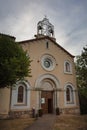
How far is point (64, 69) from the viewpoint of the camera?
23.3 m

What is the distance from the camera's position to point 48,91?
70.8ft

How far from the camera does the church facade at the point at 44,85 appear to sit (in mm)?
18156

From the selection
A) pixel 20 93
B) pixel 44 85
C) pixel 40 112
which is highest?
pixel 44 85

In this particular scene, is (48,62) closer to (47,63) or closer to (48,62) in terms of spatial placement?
(48,62)

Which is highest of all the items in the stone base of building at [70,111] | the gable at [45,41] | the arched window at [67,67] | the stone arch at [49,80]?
the gable at [45,41]

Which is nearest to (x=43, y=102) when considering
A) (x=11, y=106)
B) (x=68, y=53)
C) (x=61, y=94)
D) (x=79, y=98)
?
(x=61, y=94)

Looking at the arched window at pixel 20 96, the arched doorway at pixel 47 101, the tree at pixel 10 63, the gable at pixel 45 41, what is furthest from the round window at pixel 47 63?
the tree at pixel 10 63

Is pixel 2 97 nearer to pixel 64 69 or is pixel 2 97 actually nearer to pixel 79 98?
pixel 64 69

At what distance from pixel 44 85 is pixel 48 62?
362 centimetres

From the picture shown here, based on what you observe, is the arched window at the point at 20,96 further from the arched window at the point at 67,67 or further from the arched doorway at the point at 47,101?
the arched window at the point at 67,67

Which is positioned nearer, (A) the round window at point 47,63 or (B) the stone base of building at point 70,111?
(B) the stone base of building at point 70,111

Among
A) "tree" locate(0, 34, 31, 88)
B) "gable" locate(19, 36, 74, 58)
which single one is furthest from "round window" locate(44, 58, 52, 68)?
"tree" locate(0, 34, 31, 88)

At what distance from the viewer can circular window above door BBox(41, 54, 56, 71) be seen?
2183 cm

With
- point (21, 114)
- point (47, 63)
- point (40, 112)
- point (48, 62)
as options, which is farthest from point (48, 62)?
point (21, 114)
